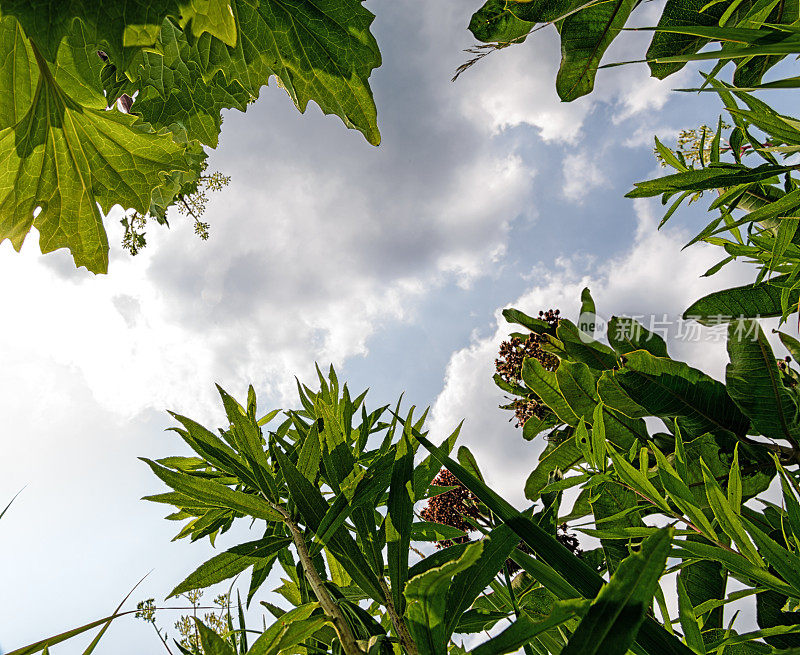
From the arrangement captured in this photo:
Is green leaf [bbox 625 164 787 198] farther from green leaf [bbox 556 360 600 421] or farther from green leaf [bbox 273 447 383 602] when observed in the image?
green leaf [bbox 273 447 383 602]

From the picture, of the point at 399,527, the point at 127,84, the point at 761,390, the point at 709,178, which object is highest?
the point at 127,84

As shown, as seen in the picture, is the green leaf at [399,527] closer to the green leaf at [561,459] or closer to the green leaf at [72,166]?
the green leaf at [561,459]

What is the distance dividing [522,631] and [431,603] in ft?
0.14

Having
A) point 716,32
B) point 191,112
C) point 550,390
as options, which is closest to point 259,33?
point 191,112

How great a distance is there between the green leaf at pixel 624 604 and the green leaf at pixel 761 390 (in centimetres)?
67

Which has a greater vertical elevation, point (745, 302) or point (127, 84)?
point (127, 84)

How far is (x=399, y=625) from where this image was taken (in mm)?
282

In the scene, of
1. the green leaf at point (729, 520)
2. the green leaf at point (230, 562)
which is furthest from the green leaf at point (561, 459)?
the green leaf at point (230, 562)

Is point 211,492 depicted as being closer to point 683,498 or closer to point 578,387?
point 683,498

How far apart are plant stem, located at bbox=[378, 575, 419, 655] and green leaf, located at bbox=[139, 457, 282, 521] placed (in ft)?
0.41

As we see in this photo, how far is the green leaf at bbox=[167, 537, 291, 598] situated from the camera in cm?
38

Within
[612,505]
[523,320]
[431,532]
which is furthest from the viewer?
[523,320]

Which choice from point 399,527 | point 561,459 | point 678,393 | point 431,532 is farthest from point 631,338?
point 399,527

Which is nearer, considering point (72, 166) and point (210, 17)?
point (210, 17)
